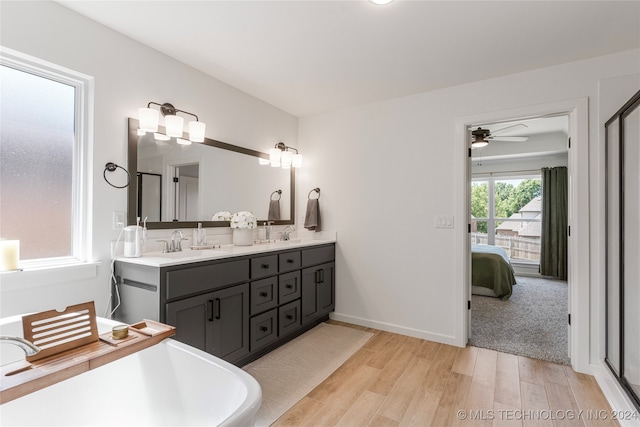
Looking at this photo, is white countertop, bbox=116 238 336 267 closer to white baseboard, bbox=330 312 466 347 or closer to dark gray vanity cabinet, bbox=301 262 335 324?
dark gray vanity cabinet, bbox=301 262 335 324

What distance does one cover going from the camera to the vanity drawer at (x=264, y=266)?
2.46 meters

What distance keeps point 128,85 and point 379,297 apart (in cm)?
277

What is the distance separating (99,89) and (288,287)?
1966 millimetres

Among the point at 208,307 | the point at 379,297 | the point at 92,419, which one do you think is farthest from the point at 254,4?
the point at 379,297

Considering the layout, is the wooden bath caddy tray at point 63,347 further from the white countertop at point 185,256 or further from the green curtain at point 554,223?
the green curtain at point 554,223

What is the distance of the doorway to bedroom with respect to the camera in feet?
11.3

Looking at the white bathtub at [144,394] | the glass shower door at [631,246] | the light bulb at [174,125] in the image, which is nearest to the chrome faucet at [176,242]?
the light bulb at [174,125]

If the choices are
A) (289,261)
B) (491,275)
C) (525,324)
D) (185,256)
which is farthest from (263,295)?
(491,275)

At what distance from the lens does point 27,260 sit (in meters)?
1.80

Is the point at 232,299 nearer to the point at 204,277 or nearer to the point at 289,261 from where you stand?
the point at 204,277

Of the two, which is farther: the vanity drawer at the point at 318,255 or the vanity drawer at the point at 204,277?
the vanity drawer at the point at 318,255

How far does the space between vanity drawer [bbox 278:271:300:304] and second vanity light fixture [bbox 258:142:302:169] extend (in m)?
1.20

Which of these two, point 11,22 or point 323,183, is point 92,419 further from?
point 323,183

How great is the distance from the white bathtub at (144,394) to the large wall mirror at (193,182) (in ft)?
3.70
